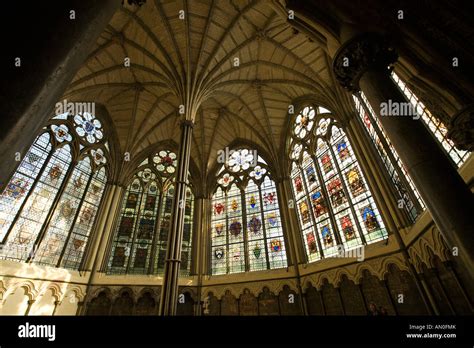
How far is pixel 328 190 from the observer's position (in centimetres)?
1102

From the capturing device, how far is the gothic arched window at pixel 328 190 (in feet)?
31.1

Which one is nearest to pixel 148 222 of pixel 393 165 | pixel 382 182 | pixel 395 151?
pixel 382 182

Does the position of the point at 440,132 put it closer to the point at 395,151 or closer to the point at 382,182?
the point at 395,151

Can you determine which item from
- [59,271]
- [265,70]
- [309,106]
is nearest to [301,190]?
[309,106]

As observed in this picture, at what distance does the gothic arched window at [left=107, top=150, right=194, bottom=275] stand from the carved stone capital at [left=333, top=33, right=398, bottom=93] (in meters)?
9.20

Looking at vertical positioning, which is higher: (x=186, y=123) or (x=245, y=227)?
(x=186, y=123)

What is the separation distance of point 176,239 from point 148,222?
6.27 metres

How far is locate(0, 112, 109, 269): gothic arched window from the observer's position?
9805mm

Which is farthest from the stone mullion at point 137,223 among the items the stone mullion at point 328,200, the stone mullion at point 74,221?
the stone mullion at point 328,200

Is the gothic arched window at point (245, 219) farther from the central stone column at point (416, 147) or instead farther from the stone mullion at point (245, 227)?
the central stone column at point (416, 147)

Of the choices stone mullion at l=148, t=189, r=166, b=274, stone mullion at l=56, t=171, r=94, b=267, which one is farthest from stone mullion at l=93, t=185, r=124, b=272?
stone mullion at l=148, t=189, r=166, b=274

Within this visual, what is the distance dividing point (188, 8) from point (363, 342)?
12.5m

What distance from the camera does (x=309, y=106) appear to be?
1329 centimetres

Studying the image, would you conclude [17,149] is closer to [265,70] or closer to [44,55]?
[44,55]
